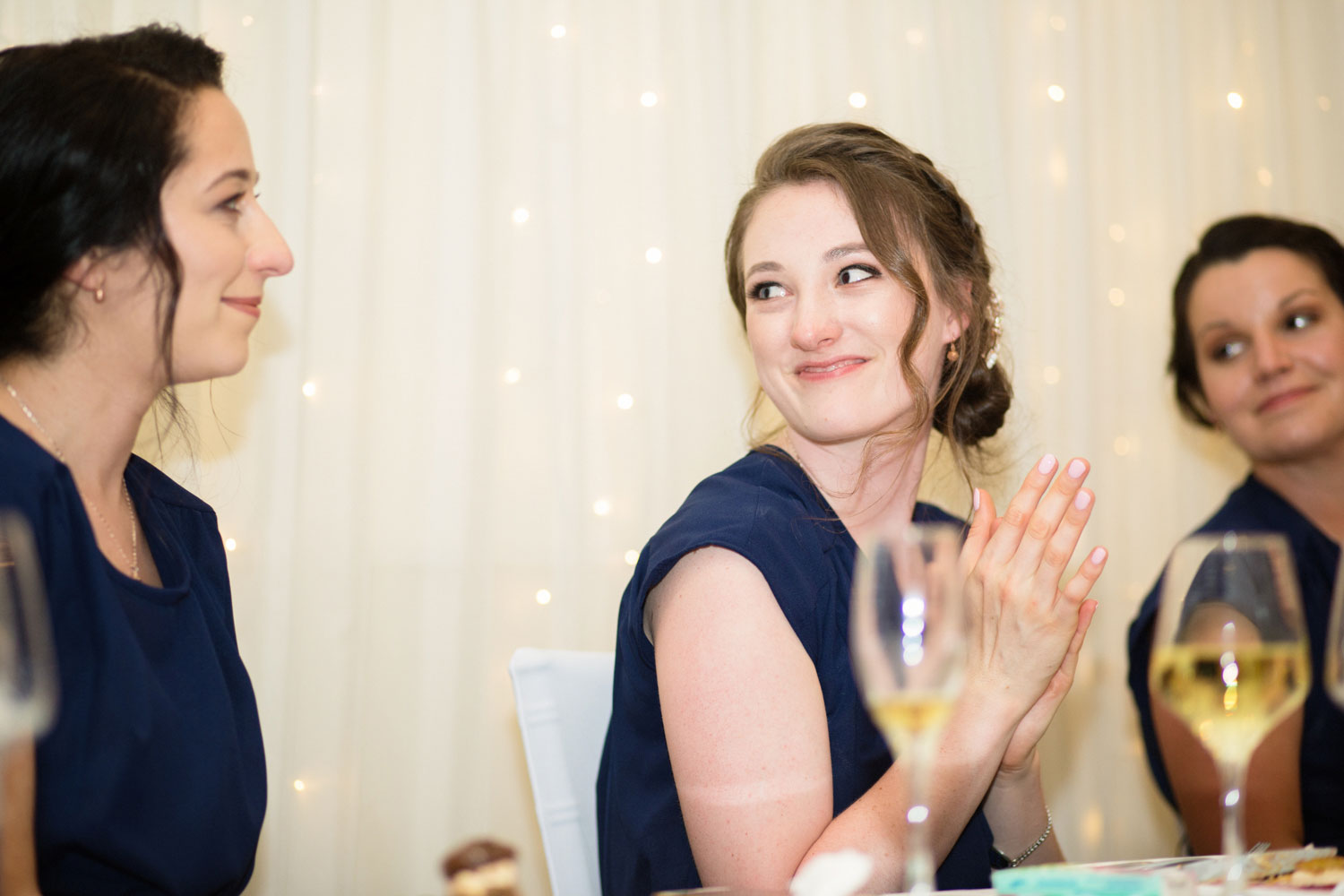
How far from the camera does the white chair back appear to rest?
1.32 metres

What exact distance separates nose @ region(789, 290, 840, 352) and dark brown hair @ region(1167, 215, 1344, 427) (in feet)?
3.33

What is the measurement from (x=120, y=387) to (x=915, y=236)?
1.01 metres

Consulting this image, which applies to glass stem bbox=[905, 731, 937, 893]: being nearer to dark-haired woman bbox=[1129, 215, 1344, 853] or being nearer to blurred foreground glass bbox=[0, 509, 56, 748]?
blurred foreground glass bbox=[0, 509, 56, 748]

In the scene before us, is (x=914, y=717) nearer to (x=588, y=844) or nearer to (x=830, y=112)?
(x=588, y=844)

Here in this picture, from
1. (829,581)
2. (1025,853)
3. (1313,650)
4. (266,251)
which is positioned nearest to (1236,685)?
(829,581)

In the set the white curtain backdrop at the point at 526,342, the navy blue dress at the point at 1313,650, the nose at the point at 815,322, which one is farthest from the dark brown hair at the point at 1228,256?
the nose at the point at 815,322

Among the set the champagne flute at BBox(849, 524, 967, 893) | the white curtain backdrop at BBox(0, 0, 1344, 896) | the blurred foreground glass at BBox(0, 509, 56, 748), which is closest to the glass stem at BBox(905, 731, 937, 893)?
the champagne flute at BBox(849, 524, 967, 893)

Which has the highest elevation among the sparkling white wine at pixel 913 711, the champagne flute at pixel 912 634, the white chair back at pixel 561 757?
the champagne flute at pixel 912 634

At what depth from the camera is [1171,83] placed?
282cm

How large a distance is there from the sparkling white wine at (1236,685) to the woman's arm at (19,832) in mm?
907

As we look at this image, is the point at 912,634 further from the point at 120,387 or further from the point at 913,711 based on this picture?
the point at 120,387

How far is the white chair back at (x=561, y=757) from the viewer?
1.32 m

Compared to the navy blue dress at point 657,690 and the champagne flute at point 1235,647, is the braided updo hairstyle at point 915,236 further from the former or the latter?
the champagne flute at point 1235,647

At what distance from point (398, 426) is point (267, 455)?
0.28 metres
